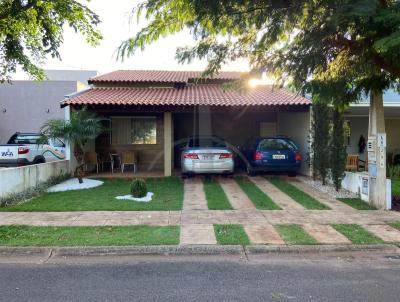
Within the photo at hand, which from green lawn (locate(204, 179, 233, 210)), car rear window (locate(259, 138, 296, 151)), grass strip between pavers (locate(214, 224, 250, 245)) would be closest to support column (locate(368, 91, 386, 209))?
green lawn (locate(204, 179, 233, 210))

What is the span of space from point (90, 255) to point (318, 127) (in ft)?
26.7

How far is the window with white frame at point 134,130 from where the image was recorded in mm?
17359

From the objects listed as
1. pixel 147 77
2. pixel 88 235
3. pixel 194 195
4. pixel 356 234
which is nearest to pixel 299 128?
pixel 194 195

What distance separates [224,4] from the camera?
6.97m

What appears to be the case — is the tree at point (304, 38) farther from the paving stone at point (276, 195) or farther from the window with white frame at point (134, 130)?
the window with white frame at point (134, 130)

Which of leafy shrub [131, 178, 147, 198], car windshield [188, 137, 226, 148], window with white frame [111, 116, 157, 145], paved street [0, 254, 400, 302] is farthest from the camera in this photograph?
window with white frame [111, 116, 157, 145]

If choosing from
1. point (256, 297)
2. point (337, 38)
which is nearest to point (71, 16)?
point (337, 38)

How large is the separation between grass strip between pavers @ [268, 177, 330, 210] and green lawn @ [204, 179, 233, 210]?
1.83 metres

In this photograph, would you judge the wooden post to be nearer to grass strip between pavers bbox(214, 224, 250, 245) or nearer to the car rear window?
the car rear window

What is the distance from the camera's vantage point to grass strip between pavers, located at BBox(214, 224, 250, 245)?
644 cm

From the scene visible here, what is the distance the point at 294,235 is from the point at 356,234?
3.64 ft

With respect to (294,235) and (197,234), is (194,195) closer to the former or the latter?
(197,234)

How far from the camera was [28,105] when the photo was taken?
2303 centimetres

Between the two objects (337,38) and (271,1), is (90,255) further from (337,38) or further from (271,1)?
(337,38)
